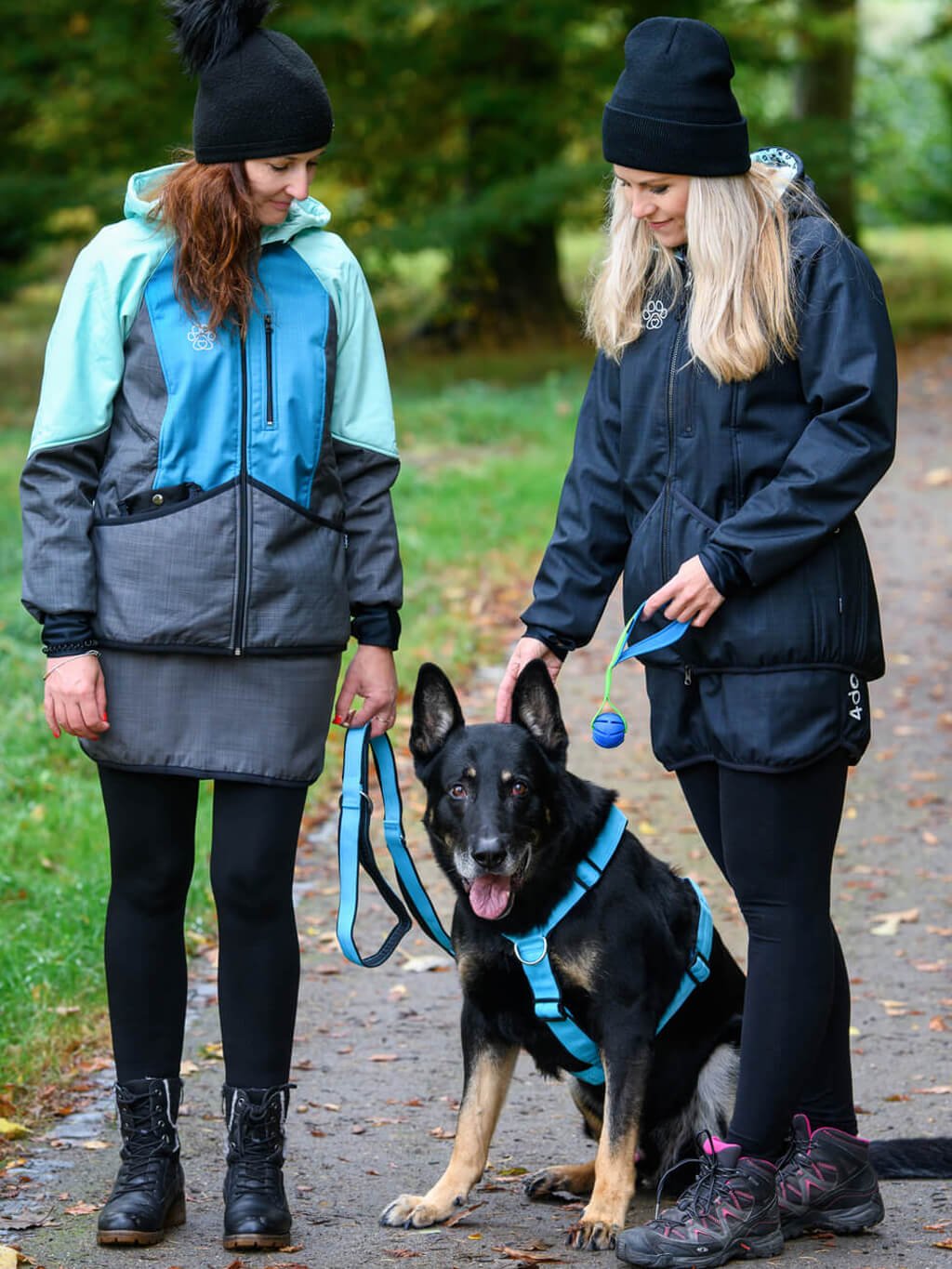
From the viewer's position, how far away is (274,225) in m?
3.35

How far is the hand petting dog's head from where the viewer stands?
349 centimetres

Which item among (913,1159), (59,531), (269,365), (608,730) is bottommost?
(913,1159)

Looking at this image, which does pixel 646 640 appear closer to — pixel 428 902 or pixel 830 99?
pixel 428 902

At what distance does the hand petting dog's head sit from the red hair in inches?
36.4

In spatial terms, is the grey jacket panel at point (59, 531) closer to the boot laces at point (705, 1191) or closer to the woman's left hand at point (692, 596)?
the woman's left hand at point (692, 596)

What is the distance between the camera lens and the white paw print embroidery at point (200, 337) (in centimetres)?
323

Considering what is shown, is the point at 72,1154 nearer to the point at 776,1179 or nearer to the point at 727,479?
the point at 776,1179

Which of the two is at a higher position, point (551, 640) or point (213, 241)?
point (213, 241)

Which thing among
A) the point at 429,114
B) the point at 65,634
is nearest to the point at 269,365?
the point at 65,634

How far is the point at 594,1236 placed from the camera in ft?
11.2

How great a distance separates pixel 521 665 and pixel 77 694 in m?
0.96

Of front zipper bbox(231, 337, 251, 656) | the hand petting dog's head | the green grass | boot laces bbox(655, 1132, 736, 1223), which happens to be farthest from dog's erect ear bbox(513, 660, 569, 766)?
the green grass

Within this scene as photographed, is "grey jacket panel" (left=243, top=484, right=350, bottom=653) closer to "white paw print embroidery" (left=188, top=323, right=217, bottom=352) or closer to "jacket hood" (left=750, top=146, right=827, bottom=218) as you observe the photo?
"white paw print embroidery" (left=188, top=323, right=217, bottom=352)

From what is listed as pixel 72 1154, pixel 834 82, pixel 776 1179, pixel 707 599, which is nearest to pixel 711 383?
pixel 707 599
